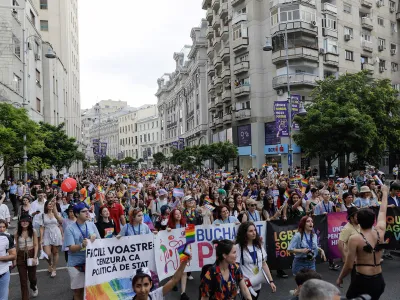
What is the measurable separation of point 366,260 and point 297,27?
35.8 metres

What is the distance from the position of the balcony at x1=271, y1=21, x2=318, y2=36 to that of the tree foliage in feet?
27.3

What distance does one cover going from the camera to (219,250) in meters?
4.05

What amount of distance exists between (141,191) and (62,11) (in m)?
41.6

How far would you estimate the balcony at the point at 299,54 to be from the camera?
36.6 metres

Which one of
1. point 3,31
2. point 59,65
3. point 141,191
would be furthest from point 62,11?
point 141,191

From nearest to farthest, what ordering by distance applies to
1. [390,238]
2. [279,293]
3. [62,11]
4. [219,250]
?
[219,250] < [279,293] < [390,238] < [62,11]

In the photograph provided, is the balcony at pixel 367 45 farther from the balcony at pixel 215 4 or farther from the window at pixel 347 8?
the balcony at pixel 215 4

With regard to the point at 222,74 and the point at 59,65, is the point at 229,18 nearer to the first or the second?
the point at 222,74

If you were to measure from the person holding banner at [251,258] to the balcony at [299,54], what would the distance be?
3445 cm

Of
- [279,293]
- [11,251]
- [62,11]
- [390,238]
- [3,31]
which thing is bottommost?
[279,293]

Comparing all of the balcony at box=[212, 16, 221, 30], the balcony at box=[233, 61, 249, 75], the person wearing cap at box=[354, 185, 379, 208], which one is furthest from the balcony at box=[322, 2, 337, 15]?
the person wearing cap at box=[354, 185, 379, 208]

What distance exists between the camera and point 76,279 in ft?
18.8

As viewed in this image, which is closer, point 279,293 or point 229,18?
point 279,293

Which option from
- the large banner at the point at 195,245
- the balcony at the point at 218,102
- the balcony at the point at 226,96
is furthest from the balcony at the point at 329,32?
the large banner at the point at 195,245
